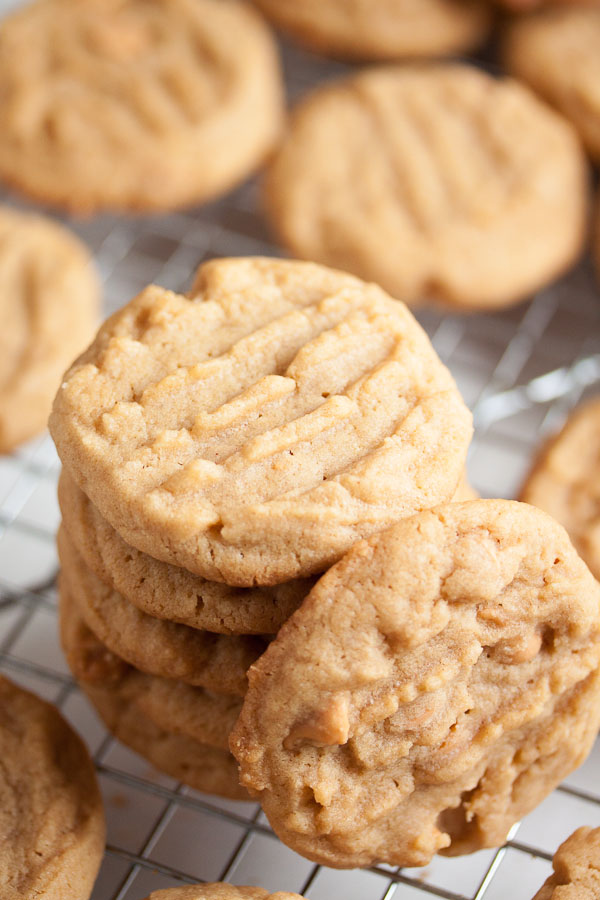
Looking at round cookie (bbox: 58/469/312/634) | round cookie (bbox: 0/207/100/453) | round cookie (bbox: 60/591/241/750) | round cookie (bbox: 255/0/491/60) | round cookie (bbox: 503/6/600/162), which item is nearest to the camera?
round cookie (bbox: 58/469/312/634)

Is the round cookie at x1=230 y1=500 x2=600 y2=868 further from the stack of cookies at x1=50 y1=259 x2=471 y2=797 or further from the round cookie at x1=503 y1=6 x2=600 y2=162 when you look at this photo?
the round cookie at x1=503 y1=6 x2=600 y2=162

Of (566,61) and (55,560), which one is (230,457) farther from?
(566,61)

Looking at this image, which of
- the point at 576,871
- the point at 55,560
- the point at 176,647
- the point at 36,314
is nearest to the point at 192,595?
the point at 176,647

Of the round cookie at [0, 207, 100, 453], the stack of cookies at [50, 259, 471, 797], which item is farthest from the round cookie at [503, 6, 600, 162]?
the stack of cookies at [50, 259, 471, 797]

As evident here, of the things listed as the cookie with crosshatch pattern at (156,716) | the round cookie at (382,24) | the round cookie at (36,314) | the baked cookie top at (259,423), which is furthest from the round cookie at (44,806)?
the round cookie at (382,24)

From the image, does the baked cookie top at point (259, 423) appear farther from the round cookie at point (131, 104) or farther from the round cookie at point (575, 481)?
the round cookie at point (131, 104)

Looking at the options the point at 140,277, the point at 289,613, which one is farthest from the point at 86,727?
the point at 140,277

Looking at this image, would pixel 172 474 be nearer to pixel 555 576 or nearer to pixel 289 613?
pixel 289 613
